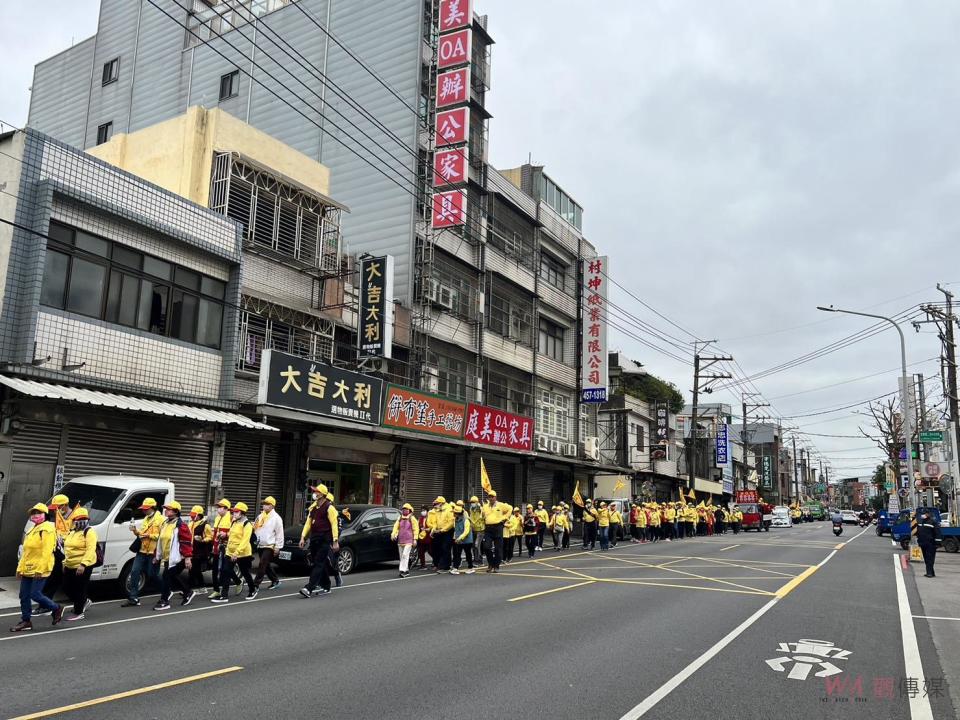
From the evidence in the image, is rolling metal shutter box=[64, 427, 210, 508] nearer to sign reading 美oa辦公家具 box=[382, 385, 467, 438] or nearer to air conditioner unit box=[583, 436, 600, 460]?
sign reading 美oa辦公家具 box=[382, 385, 467, 438]

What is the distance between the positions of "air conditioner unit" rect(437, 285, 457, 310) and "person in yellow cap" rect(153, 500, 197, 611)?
17285 millimetres

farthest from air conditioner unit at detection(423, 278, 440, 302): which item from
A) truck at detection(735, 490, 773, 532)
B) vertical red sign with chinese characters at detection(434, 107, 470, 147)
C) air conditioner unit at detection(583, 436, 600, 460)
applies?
truck at detection(735, 490, 773, 532)

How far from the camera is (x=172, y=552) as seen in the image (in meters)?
11.4

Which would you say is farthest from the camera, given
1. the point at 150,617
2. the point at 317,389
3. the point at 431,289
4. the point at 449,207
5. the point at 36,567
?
the point at 431,289

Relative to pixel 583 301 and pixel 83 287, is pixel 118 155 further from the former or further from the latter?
pixel 583 301

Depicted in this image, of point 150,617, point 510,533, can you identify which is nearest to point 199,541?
point 150,617

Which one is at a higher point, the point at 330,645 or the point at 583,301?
the point at 583,301

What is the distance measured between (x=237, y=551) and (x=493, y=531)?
6789 mm

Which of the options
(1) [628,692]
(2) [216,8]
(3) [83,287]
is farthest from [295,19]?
(1) [628,692]

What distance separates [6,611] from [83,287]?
717 centimetres

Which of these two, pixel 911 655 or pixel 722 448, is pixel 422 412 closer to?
pixel 911 655

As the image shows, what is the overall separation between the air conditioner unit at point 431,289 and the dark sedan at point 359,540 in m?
10.7

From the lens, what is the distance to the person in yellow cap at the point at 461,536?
16828mm

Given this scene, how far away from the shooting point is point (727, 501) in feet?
236
